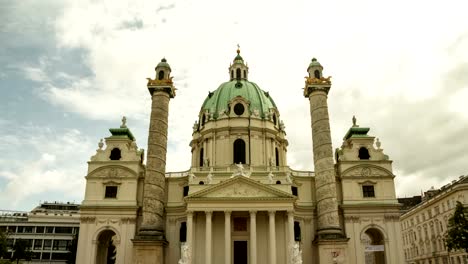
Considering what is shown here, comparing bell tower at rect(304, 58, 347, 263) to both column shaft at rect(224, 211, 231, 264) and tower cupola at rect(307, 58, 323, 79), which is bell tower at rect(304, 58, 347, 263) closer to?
tower cupola at rect(307, 58, 323, 79)

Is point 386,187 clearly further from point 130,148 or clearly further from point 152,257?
point 130,148

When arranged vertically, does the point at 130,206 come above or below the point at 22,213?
below

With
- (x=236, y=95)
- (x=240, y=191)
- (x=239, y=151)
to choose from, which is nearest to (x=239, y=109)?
(x=236, y=95)

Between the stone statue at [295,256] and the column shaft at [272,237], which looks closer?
the stone statue at [295,256]

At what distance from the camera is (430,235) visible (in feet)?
194

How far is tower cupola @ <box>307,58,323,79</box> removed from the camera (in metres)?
42.5

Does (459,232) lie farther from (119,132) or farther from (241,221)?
(119,132)

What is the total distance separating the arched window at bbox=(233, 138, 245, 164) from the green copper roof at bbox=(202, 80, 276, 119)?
14.3 feet

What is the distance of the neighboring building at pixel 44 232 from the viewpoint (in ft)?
221

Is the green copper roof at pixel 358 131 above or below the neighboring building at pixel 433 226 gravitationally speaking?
above

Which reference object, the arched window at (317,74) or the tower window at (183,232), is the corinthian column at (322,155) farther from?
the tower window at (183,232)

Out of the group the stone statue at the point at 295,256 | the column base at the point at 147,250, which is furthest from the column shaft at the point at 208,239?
the stone statue at the point at 295,256

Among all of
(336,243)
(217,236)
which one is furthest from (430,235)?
(217,236)

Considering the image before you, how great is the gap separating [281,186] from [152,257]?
1394cm
